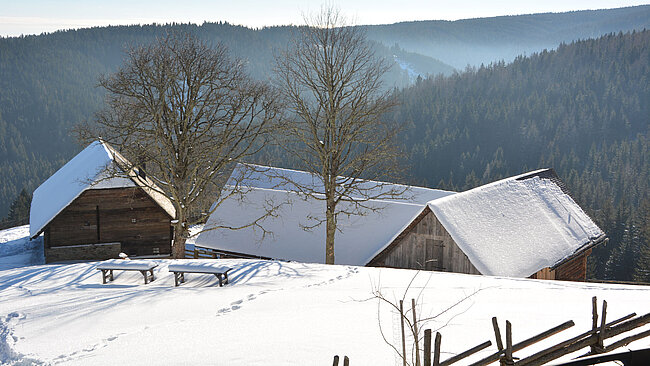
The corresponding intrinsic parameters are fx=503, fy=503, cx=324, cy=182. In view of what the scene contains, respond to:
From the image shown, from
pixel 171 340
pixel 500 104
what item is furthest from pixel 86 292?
pixel 500 104

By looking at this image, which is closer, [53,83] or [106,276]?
[106,276]

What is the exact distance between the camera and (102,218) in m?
26.0

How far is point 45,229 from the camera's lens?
25250 mm

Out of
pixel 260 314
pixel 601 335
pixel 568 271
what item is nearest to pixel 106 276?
pixel 260 314

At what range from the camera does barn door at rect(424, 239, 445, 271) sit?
18797mm

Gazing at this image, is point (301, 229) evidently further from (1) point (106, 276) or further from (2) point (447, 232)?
(1) point (106, 276)

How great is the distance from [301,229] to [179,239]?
5.96 metres

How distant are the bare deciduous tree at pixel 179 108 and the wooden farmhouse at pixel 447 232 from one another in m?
2.15

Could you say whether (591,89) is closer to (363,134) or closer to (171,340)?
(363,134)

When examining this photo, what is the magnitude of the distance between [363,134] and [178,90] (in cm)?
710

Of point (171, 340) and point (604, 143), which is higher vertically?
point (604, 143)

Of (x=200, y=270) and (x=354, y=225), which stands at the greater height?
(x=354, y=225)

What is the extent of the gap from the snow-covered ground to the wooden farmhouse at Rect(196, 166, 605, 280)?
343 centimetres

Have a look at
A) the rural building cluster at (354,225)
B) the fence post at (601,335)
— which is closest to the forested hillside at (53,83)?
the rural building cluster at (354,225)
